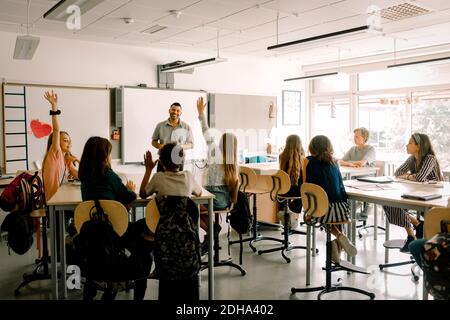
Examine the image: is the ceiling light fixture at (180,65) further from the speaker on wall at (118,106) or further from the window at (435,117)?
the window at (435,117)

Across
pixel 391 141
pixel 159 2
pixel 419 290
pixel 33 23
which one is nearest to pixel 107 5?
pixel 159 2

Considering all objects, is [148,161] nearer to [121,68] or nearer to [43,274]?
[43,274]

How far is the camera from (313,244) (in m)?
4.40

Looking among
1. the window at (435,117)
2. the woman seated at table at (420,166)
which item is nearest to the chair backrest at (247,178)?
the woman seated at table at (420,166)

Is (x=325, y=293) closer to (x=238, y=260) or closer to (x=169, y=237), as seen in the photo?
(x=238, y=260)

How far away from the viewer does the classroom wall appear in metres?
5.85

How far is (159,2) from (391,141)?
5.30 metres

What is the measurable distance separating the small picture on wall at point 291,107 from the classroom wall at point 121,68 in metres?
0.23

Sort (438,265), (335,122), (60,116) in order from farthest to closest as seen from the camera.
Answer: (335,122) → (60,116) → (438,265)

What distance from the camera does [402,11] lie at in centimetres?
481

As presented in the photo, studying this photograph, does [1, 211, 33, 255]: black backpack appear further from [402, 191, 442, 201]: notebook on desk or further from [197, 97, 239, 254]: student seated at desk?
[402, 191, 442, 201]: notebook on desk

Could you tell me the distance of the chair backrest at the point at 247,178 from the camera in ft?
15.4

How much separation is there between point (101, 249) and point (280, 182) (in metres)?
2.34

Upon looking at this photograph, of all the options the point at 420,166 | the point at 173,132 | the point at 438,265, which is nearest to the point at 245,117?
the point at 173,132
